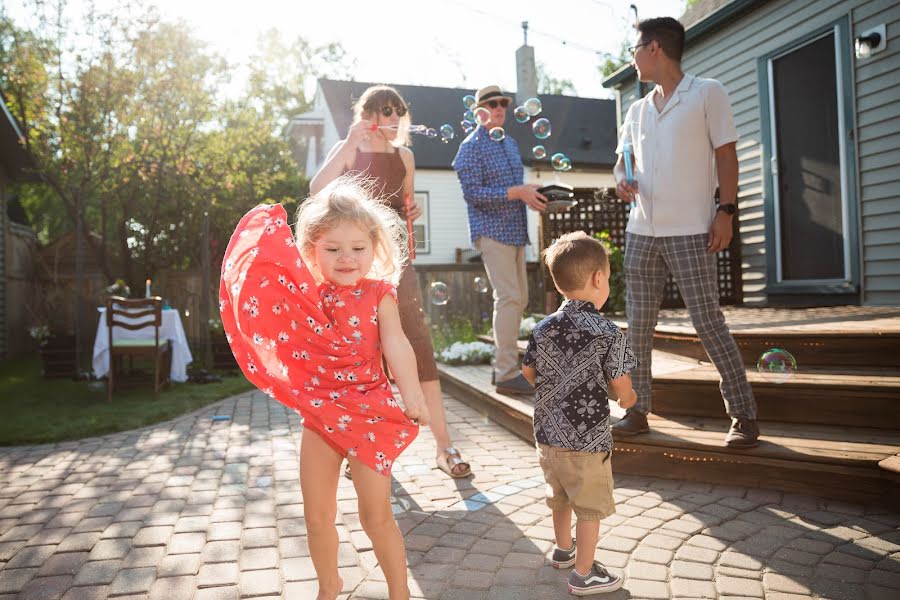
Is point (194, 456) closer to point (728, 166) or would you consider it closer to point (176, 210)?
point (728, 166)

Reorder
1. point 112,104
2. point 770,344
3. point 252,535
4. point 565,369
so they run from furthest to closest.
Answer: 1. point 112,104
2. point 770,344
3. point 252,535
4. point 565,369

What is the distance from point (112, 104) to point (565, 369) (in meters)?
10.6

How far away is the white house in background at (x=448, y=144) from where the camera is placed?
795 inches

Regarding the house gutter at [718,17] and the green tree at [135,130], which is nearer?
the house gutter at [718,17]

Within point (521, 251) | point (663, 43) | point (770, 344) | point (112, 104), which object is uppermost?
point (112, 104)

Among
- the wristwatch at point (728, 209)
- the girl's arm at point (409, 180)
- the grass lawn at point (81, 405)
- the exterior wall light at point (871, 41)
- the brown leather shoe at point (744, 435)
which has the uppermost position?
the exterior wall light at point (871, 41)

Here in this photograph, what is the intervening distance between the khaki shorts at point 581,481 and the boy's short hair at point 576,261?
2.05 feet

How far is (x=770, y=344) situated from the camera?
179 inches

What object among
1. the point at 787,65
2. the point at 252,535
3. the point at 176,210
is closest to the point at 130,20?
the point at 176,210

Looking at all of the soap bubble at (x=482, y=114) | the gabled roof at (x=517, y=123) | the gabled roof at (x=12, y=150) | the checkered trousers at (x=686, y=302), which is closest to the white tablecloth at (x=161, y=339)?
the gabled roof at (x=12, y=150)

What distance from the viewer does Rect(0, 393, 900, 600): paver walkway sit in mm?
2543

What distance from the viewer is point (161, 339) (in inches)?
334

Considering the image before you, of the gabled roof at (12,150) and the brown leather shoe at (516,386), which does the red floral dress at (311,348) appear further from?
the gabled roof at (12,150)

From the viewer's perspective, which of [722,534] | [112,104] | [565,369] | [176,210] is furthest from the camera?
[176,210]
